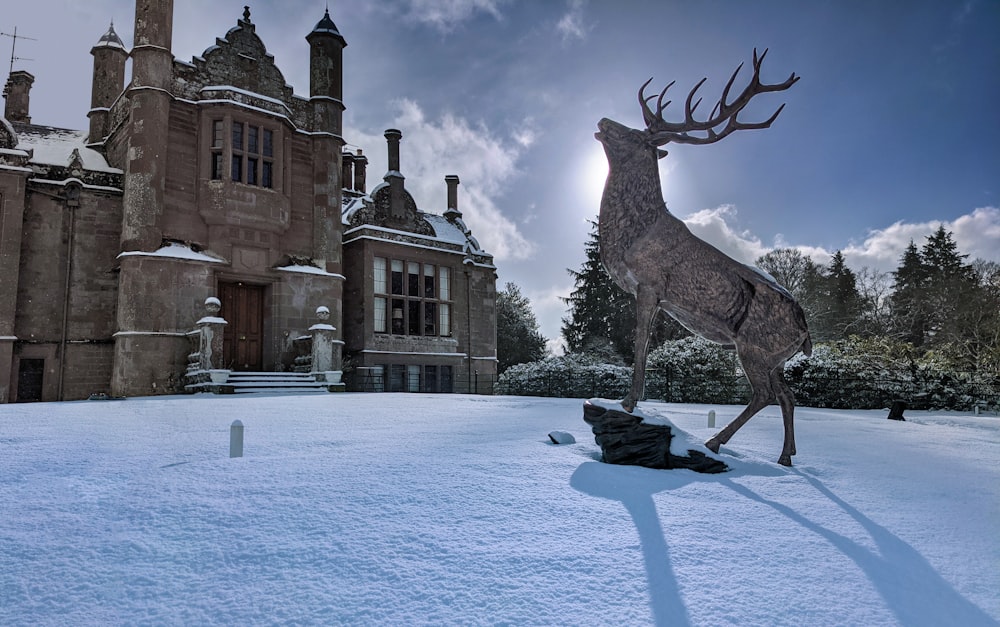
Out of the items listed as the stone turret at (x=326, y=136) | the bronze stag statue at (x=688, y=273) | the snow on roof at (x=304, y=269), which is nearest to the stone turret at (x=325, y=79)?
the stone turret at (x=326, y=136)

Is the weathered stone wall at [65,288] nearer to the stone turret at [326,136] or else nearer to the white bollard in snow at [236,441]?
the stone turret at [326,136]

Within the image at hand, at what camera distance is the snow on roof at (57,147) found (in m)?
15.5

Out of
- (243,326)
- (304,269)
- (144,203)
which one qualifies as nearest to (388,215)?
(304,269)

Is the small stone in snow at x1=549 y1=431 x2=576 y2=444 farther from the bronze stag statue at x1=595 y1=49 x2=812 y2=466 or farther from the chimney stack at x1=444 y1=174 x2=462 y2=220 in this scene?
the chimney stack at x1=444 y1=174 x2=462 y2=220

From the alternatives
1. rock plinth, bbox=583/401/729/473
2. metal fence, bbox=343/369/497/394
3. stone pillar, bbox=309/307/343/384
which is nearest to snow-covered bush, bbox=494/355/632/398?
metal fence, bbox=343/369/497/394

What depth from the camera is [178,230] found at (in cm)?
1533

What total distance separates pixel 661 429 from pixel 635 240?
6.05ft

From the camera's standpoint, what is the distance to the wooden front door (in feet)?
53.4

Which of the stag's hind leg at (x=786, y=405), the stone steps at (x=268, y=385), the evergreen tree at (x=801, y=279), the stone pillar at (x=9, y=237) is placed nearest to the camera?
the stag's hind leg at (x=786, y=405)

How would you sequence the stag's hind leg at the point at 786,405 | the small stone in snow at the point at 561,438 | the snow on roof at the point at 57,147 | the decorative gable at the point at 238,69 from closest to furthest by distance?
1. the stag's hind leg at the point at 786,405
2. the small stone in snow at the point at 561,438
3. the snow on roof at the point at 57,147
4. the decorative gable at the point at 238,69

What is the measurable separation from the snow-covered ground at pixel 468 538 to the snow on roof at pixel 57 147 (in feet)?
45.0

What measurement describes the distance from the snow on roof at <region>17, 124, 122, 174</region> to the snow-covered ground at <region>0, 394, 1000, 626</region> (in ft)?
45.0

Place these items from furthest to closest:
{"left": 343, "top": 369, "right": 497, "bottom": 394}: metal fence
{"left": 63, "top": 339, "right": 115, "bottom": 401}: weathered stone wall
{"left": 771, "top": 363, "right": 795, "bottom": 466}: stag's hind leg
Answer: {"left": 343, "top": 369, "right": 497, "bottom": 394}: metal fence
{"left": 63, "top": 339, "right": 115, "bottom": 401}: weathered stone wall
{"left": 771, "top": 363, "right": 795, "bottom": 466}: stag's hind leg

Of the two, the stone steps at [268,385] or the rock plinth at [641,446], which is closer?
the rock plinth at [641,446]
